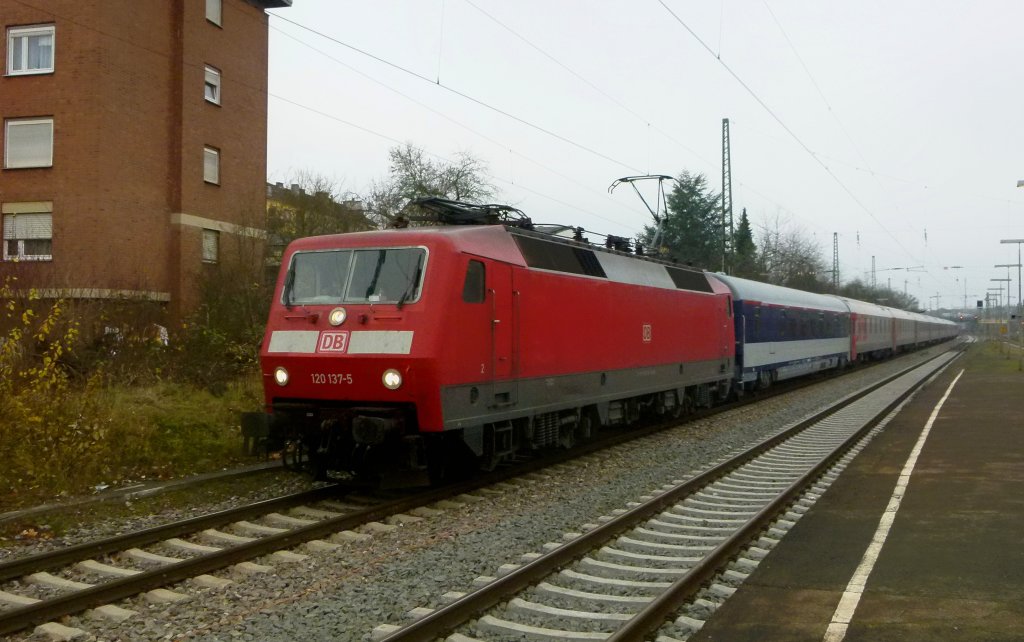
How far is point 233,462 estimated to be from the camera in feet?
36.8

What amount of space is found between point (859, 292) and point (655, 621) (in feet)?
287

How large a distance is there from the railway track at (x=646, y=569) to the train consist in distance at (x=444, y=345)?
197 cm

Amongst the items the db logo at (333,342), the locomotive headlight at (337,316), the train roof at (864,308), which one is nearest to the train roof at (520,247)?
the locomotive headlight at (337,316)

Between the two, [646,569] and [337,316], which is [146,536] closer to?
[337,316]

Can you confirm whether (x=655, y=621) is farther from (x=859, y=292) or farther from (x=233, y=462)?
(x=859, y=292)

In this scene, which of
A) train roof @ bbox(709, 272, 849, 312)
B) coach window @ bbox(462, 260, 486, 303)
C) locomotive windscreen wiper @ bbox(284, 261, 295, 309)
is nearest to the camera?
coach window @ bbox(462, 260, 486, 303)

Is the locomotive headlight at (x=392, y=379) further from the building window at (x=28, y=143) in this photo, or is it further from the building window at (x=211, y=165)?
the building window at (x=211, y=165)

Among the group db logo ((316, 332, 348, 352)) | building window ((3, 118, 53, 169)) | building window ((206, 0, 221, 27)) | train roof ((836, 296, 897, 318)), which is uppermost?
building window ((206, 0, 221, 27))

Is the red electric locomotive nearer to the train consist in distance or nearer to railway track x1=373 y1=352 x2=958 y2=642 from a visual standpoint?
the train consist in distance

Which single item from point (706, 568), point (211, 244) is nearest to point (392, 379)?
point (706, 568)

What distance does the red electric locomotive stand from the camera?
866cm

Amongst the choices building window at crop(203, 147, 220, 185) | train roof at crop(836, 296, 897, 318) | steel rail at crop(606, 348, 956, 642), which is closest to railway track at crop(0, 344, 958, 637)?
steel rail at crop(606, 348, 956, 642)

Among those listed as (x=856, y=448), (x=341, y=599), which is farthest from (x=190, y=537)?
(x=856, y=448)

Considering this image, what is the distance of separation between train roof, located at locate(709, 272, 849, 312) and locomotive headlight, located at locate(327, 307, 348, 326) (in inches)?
478
